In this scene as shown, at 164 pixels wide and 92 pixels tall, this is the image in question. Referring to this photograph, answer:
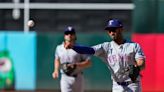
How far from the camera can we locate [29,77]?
15.8m

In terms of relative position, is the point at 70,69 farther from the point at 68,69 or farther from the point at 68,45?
the point at 68,45

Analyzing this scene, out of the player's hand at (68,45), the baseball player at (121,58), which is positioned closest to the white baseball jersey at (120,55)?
the baseball player at (121,58)

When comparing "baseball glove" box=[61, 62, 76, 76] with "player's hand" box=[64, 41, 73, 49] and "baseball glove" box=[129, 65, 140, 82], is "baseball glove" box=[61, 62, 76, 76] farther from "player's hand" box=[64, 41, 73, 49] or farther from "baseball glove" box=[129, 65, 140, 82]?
"baseball glove" box=[129, 65, 140, 82]

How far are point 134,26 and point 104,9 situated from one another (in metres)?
1.04

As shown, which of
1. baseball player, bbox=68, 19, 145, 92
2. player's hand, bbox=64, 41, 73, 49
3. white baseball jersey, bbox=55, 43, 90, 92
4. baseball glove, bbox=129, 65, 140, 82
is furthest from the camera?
white baseball jersey, bbox=55, 43, 90, 92

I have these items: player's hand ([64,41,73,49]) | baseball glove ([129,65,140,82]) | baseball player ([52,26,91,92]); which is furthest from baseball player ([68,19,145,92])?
baseball player ([52,26,91,92])

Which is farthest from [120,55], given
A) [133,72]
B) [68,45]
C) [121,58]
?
[68,45]

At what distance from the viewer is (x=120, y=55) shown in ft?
25.0

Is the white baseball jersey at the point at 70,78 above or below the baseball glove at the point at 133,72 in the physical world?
below

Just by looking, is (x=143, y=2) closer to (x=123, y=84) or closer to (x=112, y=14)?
(x=112, y=14)

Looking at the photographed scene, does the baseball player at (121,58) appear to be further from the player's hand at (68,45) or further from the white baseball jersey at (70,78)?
the white baseball jersey at (70,78)

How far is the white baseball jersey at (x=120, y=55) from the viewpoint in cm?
762

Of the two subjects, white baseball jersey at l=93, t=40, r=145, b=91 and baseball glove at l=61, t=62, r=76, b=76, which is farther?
baseball glove at l=61, t=62, r=76, b=76

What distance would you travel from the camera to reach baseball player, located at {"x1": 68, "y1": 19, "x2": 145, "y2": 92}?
7.55 m
